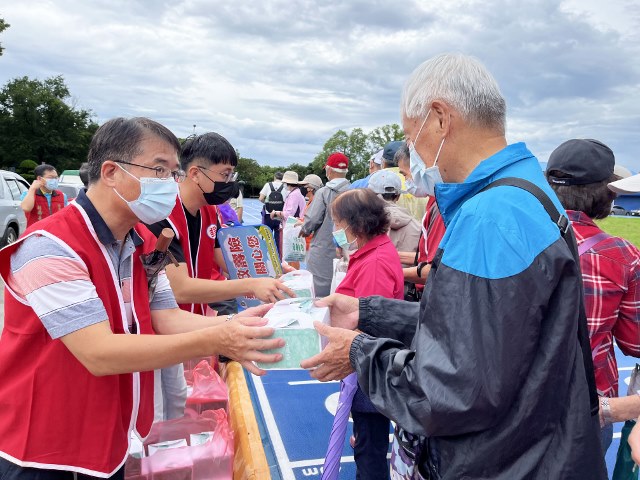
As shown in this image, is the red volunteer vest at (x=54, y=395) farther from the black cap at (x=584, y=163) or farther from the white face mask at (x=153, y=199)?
the black cap at (x=584, y=163)

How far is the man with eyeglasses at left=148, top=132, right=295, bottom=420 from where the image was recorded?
2.75 m

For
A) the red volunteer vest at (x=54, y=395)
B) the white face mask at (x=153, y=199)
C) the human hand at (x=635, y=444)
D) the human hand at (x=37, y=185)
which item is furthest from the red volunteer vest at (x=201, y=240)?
the human hand at (x=37, y=185)

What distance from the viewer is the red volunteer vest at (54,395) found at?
60.2 inches

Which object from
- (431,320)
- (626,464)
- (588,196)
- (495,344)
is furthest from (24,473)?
(626,464)

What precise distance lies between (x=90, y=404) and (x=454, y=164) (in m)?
1.47

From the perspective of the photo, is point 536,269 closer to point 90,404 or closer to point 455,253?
point 455,253

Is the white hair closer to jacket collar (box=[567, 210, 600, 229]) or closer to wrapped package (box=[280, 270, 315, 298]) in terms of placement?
jacket collar (box=[567, 210, 600, 229])

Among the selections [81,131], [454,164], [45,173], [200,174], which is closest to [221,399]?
[200,174]

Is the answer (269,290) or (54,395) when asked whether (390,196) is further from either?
(54,395)

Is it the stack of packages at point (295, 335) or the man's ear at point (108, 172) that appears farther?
the man's ear at point (108, 172)

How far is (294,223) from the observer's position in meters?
6.74

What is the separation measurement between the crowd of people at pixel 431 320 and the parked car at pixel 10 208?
32.2ft

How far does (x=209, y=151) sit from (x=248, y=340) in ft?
6.97

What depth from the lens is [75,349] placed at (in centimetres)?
150
